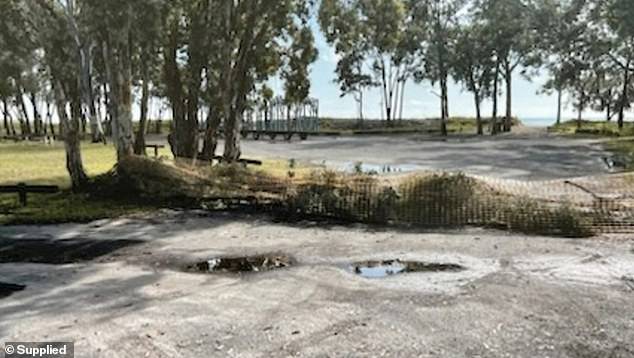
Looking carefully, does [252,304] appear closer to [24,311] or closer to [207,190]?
[24,311]

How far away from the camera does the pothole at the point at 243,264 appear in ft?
28.4

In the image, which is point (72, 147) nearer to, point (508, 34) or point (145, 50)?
point (145, 50)

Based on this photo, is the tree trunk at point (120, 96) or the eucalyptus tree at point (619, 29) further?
the eucalyptus tree at point (619, 29)

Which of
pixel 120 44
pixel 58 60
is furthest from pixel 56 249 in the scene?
pixel 58 60

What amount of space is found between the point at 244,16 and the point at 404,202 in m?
10.5

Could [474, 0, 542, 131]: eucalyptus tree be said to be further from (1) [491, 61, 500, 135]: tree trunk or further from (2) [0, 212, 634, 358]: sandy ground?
(2) [0, 212, 634, 358]: sandy ground

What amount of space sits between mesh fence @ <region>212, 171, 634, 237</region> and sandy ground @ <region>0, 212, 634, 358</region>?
898 mm

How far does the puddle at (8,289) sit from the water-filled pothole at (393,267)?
4.01m

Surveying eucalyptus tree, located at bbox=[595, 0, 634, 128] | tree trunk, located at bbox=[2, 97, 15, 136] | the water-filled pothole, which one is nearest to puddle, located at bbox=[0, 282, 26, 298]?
the water-filled pothole

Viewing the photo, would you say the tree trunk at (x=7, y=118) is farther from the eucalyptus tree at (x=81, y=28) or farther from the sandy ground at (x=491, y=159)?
the eucalyptus tree at (x=81, y=28)

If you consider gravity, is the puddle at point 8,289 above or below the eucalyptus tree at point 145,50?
below

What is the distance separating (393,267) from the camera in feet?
28.2

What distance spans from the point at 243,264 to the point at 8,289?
2.89 meters

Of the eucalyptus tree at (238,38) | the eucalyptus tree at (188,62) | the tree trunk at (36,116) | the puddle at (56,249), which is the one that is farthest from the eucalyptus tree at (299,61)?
the tree trunk at (36,116)
